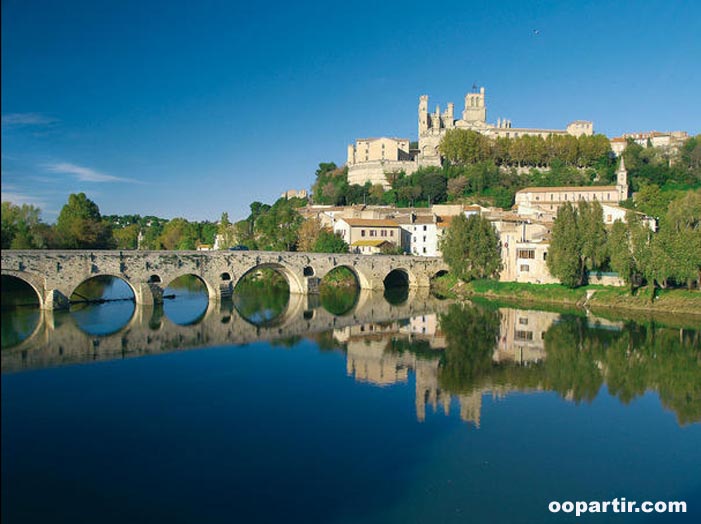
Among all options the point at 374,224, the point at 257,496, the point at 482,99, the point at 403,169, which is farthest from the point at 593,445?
the point at 482,99

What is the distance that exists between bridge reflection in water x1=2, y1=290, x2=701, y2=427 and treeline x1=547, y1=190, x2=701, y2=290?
14.0 ft

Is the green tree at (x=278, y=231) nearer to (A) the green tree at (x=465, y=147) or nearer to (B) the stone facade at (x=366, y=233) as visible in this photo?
(B) the stone facade at (x=366, y=233)

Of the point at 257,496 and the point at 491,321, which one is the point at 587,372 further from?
the point at 257,496

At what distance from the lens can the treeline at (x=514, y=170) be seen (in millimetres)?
68312

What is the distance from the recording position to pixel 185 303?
3506 centimetres

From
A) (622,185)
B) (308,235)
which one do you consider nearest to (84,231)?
(308,235)

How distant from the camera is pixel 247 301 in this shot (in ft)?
123

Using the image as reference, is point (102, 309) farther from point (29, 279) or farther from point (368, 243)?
point (368, 243)

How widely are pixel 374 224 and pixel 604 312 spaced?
23.2 metres

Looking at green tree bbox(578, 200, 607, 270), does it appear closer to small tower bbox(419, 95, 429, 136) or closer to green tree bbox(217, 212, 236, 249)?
green tree bbox(217, 212, 236, 249)

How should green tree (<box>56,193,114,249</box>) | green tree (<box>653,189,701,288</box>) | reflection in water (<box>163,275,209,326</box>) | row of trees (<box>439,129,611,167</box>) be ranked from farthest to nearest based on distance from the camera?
row of trees (<box>439,129,611,167</box>), green tree (<box>56,193,114,249</box>), green tree (<box>653,189,701,288</box>), reflection in water (<box>163,275,209,326</box>)

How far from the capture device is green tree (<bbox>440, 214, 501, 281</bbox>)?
43188 mm

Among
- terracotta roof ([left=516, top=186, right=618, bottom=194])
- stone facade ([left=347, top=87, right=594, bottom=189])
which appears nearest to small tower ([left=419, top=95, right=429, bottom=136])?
stone facade ([left=347, top=87, right=594, bottom=189])

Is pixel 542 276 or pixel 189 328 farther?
pixel 542 276
